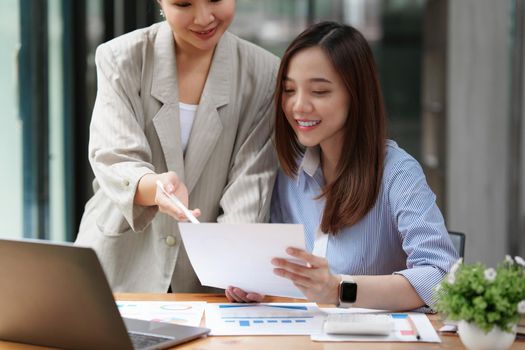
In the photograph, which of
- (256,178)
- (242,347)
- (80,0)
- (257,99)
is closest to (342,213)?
(256,178)

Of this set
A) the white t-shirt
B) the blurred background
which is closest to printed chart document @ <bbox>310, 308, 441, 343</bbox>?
→ the white t-shirt

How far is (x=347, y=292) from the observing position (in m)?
2.23

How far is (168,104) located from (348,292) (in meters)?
0.78

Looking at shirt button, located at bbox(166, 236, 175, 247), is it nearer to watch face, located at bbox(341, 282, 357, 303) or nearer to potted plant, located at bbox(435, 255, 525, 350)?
watch face, located at bbox(341, 282, 357, 303)

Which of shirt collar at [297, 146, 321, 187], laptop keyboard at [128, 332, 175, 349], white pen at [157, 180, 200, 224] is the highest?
shirt collar at [297, 146, 321, 187]

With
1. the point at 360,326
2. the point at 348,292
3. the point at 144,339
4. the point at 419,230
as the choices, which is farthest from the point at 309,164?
the point at 144,339

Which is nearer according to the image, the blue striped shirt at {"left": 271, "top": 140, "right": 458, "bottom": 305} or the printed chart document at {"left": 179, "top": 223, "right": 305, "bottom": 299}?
Answer: the printed chart document at {"left": 179, "top": 223, "right": 305, "bottom": 299}

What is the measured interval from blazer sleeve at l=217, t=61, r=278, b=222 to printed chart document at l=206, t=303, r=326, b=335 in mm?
312

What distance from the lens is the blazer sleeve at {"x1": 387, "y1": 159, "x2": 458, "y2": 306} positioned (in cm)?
231

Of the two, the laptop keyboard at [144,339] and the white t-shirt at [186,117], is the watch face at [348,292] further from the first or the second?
the white t-shirt at [186,117]

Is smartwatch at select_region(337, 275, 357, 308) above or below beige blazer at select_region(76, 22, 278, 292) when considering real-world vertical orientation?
below

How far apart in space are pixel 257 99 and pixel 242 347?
919 millimetres

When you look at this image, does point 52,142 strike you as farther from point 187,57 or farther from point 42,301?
point 42,301

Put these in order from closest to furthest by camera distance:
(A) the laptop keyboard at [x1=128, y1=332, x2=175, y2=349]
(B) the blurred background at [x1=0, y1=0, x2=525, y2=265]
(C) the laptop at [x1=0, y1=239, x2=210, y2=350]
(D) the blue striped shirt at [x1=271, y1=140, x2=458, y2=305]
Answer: (C) the laptop at [x1=0, y1=239, x2=210, y2=350], (A) the laptop keyboard at [x1=128, y1=332, x2=175, y2=349], (D) the blue striped shirt at [x1=271, y1=140, x2=458, y2=305], (B) the blurred background at [x1=0, y1=0, x2=525, y2=265]
